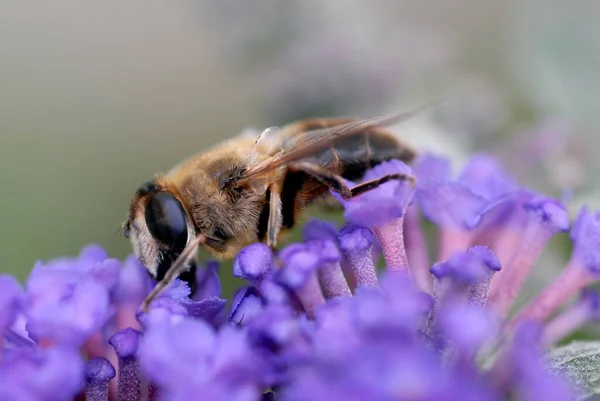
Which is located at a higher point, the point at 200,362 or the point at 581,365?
the point at 200,362

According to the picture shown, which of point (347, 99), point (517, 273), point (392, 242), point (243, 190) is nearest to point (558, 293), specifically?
point (517, 273)

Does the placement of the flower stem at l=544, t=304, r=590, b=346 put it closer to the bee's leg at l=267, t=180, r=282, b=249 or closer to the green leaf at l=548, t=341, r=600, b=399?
the green leaf at l=548, t=341, r=600, b=399

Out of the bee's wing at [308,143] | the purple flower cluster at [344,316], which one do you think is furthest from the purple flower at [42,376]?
the bee's wing at [308,143]

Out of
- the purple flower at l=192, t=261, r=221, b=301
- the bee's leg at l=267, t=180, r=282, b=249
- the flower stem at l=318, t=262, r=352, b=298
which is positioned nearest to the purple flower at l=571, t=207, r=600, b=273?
the flower stem at l=318, t=262, r=352, b=298

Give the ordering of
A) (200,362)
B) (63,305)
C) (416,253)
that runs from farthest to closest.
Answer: (416,253)
(63,305)
(200,362)

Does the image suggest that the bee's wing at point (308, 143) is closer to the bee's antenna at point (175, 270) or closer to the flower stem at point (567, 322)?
the bee's antenna at point (175, 270)

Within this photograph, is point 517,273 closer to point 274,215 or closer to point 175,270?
point 274,215
